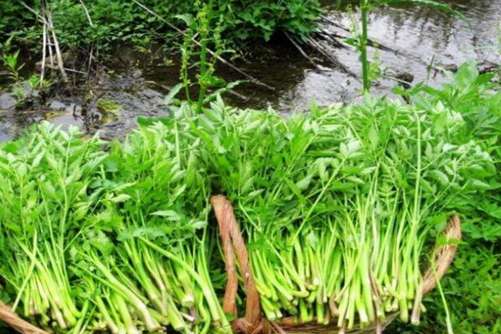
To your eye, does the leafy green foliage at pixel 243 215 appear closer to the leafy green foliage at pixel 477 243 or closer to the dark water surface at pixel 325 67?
the leafy green foliage at pixel 477 243

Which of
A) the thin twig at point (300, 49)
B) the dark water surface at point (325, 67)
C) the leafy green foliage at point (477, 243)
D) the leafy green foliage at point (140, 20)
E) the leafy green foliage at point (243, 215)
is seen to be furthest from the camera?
the thin twig at point (300, 49)

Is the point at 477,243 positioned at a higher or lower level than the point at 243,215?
lower

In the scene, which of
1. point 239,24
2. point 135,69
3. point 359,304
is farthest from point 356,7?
point 359,304

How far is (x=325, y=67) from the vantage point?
5.19 m

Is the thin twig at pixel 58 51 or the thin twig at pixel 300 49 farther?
the thin twig at pixel 300 49

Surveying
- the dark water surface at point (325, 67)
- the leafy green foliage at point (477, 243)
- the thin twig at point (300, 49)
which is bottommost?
the dark water surface at point (325, 67)

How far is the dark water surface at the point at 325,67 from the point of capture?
14.4ft

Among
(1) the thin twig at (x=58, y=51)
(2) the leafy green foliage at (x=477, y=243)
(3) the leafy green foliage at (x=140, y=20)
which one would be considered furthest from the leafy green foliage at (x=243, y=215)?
(3) the leafy green foliage at (x=140, y=20)

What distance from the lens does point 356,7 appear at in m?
6.73

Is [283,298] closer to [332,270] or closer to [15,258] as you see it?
[332,270]

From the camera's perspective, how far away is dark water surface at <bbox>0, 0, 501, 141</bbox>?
4.38 metres

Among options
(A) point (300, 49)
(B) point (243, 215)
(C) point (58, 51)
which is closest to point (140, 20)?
(C) point (58, 51)

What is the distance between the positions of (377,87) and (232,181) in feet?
10.1

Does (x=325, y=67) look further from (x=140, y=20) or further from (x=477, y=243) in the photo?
(x=477, y=243)
